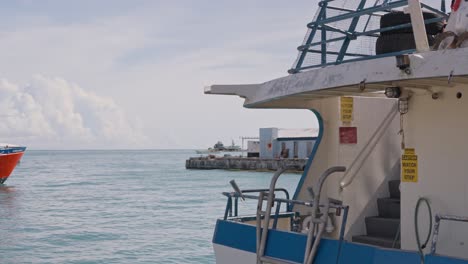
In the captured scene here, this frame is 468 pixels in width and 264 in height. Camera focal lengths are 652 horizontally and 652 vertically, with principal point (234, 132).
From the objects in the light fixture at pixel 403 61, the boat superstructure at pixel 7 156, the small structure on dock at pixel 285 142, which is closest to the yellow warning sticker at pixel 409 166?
the light fixture at pixel 403 61

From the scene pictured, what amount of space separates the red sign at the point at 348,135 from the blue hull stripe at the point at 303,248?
1856mm

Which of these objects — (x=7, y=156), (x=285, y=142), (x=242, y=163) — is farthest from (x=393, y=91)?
(x=242, y=163)

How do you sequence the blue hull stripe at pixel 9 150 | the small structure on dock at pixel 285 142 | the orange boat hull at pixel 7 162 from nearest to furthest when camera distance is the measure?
1. the blue hull stripe at pixel 9 150
2. the orange boat hull at pixel 7 162
3. the small structure on dock at pixel 285 142

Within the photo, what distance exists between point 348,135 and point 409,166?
78.1 inches

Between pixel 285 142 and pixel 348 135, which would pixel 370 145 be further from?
pixel 285 142

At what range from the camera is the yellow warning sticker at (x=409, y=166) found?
5949 mm

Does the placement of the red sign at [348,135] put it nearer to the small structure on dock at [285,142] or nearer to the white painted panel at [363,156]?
the white painted panel at [363,156]

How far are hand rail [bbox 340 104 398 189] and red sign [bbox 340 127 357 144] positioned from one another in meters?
0.19

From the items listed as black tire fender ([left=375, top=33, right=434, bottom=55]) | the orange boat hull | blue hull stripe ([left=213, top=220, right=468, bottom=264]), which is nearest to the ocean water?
the orange boat hull

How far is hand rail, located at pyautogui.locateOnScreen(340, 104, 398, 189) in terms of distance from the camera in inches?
313

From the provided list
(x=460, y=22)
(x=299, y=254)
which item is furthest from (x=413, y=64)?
(x=299, y=254)

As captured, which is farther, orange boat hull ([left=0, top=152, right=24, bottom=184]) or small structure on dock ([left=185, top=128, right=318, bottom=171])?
small structure on dock ([left=185, top=128, right=318, bottom=171])

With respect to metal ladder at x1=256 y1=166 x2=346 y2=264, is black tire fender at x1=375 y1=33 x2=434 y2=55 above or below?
above

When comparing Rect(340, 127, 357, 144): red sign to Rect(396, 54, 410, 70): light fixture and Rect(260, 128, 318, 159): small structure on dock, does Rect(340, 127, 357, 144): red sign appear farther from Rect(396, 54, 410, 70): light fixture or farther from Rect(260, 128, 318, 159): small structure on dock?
Rect(260, 128, 318, 159): small structure on dock
